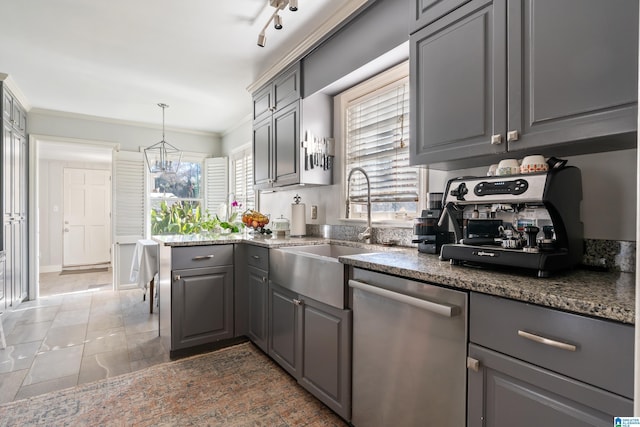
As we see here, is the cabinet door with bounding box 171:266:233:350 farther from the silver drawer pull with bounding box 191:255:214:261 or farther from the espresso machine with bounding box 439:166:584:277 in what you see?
the espresso machine with bounding box 439:166:584:277

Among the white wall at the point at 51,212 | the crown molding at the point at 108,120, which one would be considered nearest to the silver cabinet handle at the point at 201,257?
the crown molding at the point at 108,120

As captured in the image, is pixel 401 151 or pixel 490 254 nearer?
pixel 490 254

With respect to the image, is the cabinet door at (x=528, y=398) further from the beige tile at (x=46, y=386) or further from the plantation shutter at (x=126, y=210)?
the plantation shutter at (x=126, y=210)

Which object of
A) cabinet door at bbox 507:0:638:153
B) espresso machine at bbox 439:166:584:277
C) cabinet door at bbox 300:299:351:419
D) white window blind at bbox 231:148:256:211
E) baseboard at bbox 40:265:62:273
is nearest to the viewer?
cabinet door at bbox 507:0:638:153

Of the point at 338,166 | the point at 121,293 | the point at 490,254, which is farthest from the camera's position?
the point at 121,293

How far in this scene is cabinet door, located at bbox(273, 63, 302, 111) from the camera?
2.78 m

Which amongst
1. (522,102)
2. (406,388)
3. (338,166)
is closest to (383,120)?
(338,166)

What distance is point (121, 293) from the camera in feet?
15.6

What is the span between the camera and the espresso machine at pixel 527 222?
3.72 feet

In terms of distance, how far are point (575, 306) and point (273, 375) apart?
1.97 metres

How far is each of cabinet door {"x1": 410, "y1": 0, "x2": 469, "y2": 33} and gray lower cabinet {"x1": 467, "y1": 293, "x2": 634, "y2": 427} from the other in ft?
4.21

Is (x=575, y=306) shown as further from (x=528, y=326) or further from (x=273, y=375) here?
(x=273, y=375)

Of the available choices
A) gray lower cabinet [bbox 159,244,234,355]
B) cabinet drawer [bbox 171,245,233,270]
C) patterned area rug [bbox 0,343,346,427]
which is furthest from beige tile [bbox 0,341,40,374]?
cabinet drawer [bbox 171,245,233,270]

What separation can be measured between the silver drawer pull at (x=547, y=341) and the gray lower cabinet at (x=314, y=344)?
0.86 meters
